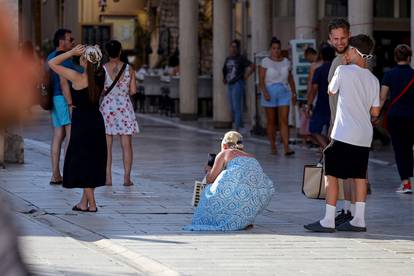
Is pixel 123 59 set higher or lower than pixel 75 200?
higher

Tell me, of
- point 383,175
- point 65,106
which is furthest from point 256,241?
point 383,175

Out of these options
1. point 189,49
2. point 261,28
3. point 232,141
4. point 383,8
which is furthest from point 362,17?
point 232,141

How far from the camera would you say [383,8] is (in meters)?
29.0

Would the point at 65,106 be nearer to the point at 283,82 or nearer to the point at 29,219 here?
the point at 29,219

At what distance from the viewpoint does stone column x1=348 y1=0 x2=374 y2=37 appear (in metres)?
20.2

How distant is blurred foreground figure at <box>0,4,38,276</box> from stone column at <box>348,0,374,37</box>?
1866cm

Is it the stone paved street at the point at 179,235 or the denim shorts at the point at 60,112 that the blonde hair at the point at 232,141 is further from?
the denim shorts at the point at 60,112

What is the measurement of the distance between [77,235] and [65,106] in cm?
424

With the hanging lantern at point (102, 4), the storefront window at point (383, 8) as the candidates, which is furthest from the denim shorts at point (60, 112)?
the hanging lantern at point (102, 4)

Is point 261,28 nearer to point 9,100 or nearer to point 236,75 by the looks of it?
point 236,75

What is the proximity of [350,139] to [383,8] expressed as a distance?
1966 centimetres

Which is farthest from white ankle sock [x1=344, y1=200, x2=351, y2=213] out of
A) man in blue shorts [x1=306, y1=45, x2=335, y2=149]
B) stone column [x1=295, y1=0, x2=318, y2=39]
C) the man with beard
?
stone column [x1=295, y1=0, x2=318, y2=39]

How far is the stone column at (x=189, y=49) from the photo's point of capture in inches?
1133

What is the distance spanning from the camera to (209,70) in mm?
37156
